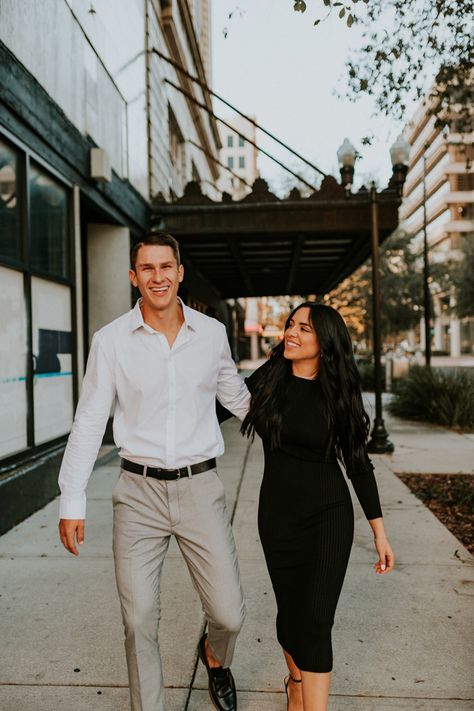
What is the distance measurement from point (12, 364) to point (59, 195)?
7.48ft

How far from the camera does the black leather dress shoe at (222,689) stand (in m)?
2.72

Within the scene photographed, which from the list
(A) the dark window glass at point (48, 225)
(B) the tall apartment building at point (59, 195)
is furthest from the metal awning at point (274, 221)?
(A) the dark window glass at point (48, 225)

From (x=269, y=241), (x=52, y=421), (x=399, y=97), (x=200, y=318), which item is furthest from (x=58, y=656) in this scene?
(x=269, y=241)

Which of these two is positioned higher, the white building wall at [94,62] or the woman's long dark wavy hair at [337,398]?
the white building wall at [94,62]

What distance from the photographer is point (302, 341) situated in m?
2.61

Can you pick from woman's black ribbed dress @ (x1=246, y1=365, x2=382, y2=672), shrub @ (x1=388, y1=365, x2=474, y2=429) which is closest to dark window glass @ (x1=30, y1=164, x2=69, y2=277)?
woman's black ribbed dress @ (x1=246, y1=365, x2=382, y2=672)

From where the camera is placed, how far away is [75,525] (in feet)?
8.11

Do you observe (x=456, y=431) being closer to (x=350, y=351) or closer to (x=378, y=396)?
(x=378, y=396)

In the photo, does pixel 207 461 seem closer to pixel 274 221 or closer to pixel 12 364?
pixel 12 364

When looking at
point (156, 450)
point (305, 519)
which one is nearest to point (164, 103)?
point (156, 450)

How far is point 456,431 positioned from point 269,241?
191 inches

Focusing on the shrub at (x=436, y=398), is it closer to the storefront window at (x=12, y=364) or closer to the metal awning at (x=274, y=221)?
the metal awning at (x=274, y=221)

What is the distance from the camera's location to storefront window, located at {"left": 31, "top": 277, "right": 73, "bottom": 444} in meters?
6.32

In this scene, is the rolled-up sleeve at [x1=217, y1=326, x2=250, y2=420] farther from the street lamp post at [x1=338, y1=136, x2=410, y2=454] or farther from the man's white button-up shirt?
the street lamp post at [x1=338, y1=136, x2=410, y2=454]
